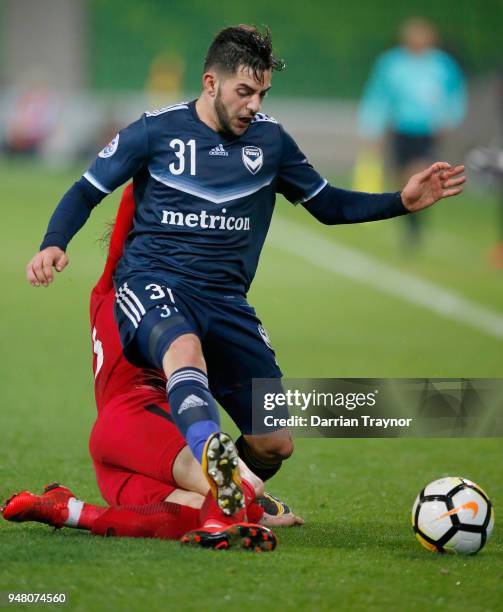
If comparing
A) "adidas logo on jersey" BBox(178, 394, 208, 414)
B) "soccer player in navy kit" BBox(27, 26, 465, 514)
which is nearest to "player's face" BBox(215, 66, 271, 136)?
"soccer player in navy kit" BBox(27, 26, 465, 514)

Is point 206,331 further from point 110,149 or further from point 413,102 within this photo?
point 413,102

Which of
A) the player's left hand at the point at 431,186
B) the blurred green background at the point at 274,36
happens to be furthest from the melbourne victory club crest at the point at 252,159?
the blurred green background at the point at 274,36

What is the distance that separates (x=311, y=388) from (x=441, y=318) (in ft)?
25.0

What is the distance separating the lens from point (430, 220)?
2180 centimetres

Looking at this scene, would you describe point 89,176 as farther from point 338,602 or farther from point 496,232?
point 496,232

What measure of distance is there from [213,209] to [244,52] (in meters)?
0.66

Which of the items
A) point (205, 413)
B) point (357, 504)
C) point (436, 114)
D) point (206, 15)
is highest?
point (206, 15)

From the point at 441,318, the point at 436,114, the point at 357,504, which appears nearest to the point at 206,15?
the point at 436,114

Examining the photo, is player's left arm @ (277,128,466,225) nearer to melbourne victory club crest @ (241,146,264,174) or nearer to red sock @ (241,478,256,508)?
melbourne victory club crest @ (241,146,264,174)

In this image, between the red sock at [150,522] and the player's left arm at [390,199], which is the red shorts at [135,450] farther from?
the player's left arm at [390,199]

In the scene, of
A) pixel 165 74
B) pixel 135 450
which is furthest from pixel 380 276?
pixel 165 74

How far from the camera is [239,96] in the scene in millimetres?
5633

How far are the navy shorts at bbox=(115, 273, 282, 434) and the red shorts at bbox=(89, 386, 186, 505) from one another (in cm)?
22

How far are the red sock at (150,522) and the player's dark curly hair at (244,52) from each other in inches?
70.9
